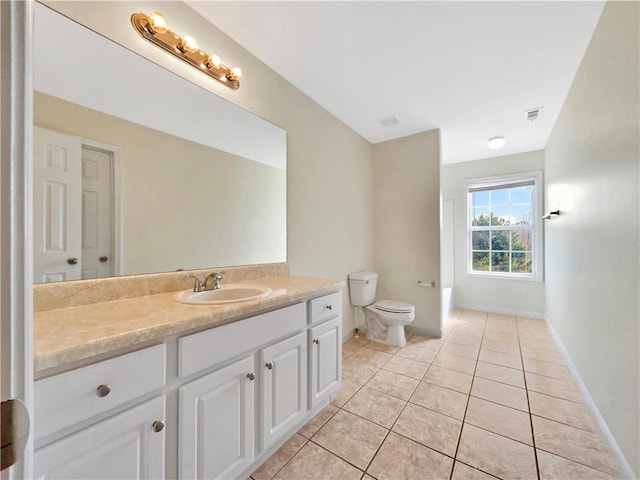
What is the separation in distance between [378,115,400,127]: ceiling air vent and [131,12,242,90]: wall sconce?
5.19 feet

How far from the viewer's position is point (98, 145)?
3.73 ft

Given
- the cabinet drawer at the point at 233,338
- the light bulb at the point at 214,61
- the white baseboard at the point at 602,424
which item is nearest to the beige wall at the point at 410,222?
the white baseboard at the point at 602,424

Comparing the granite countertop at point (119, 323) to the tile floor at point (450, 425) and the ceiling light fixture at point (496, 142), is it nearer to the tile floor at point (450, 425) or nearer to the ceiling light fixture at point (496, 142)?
the tile floor at point (450, 425)

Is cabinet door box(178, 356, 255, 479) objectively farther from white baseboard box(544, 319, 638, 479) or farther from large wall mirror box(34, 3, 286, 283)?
white baseboard box(544, 319, 638, 479)

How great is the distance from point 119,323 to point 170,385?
0.90 ft

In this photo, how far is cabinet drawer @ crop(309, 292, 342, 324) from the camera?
1500 mm

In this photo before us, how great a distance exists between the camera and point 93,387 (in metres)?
0.72

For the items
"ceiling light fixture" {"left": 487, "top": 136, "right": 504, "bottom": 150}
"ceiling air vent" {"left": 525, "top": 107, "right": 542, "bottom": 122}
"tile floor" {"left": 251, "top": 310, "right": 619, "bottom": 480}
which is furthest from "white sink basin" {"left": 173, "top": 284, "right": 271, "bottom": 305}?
"ceiling light fixture" {"left": 487, "top": 136, "right": 504, "bottom": 150}

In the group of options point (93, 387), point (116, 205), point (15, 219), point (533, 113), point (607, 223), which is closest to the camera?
point (15, 219)

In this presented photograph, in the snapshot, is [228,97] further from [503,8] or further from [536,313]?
[536,313]

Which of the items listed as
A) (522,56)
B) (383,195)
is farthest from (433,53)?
(383,195)

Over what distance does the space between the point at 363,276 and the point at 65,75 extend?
8.40 ft

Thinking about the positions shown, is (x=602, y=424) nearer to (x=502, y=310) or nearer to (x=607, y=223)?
(x=607, y=223)

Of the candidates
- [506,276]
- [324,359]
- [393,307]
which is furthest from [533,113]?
[324,359]
